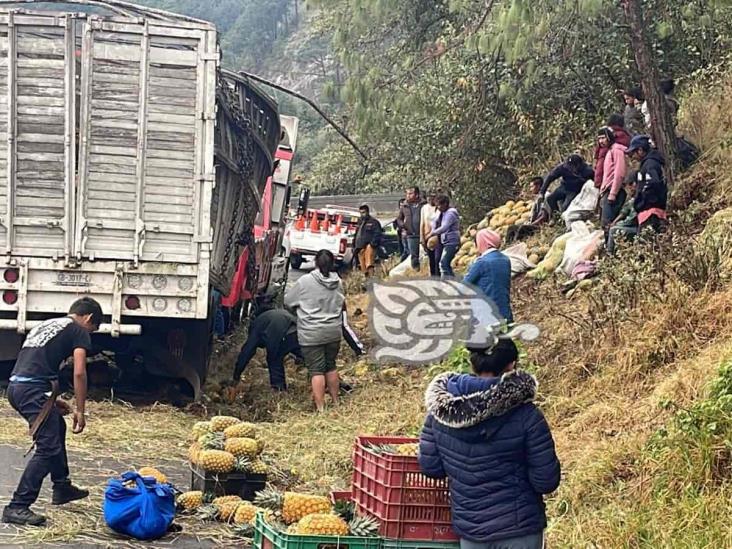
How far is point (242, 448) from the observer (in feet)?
25.7

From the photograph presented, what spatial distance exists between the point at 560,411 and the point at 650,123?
574 cm

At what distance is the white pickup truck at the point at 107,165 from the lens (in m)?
10.7

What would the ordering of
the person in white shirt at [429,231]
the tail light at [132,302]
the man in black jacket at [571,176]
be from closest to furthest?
the tail light at [132,302], the man in black jacket at [571,176], the person in white shirt at [429,231]

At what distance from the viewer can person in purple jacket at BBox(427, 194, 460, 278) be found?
49.0 ft

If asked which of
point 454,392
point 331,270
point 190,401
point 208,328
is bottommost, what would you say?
point 190,401

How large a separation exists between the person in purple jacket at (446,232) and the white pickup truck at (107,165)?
4740 mm

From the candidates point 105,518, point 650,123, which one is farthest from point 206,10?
point 105,518

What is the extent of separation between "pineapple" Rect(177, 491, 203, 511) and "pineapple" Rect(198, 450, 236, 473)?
187 millimetres

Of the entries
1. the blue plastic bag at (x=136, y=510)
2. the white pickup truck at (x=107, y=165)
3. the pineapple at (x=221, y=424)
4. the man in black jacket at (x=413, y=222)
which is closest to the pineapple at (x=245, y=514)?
the blue plastic bag at (x=136, y=510)

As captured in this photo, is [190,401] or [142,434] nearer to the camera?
[142,434]

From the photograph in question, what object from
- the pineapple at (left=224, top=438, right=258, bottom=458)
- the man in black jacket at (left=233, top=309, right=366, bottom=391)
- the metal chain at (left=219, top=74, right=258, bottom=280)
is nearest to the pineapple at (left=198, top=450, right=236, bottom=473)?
the pineapple at (left=224, top=438, right=258, bottom=458)

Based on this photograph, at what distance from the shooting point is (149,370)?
12195 millimetres

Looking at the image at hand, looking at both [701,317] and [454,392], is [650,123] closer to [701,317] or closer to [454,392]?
[701,317]

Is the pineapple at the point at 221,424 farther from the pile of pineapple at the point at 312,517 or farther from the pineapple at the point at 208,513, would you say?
the pile of pineapple at the point at 312,517
